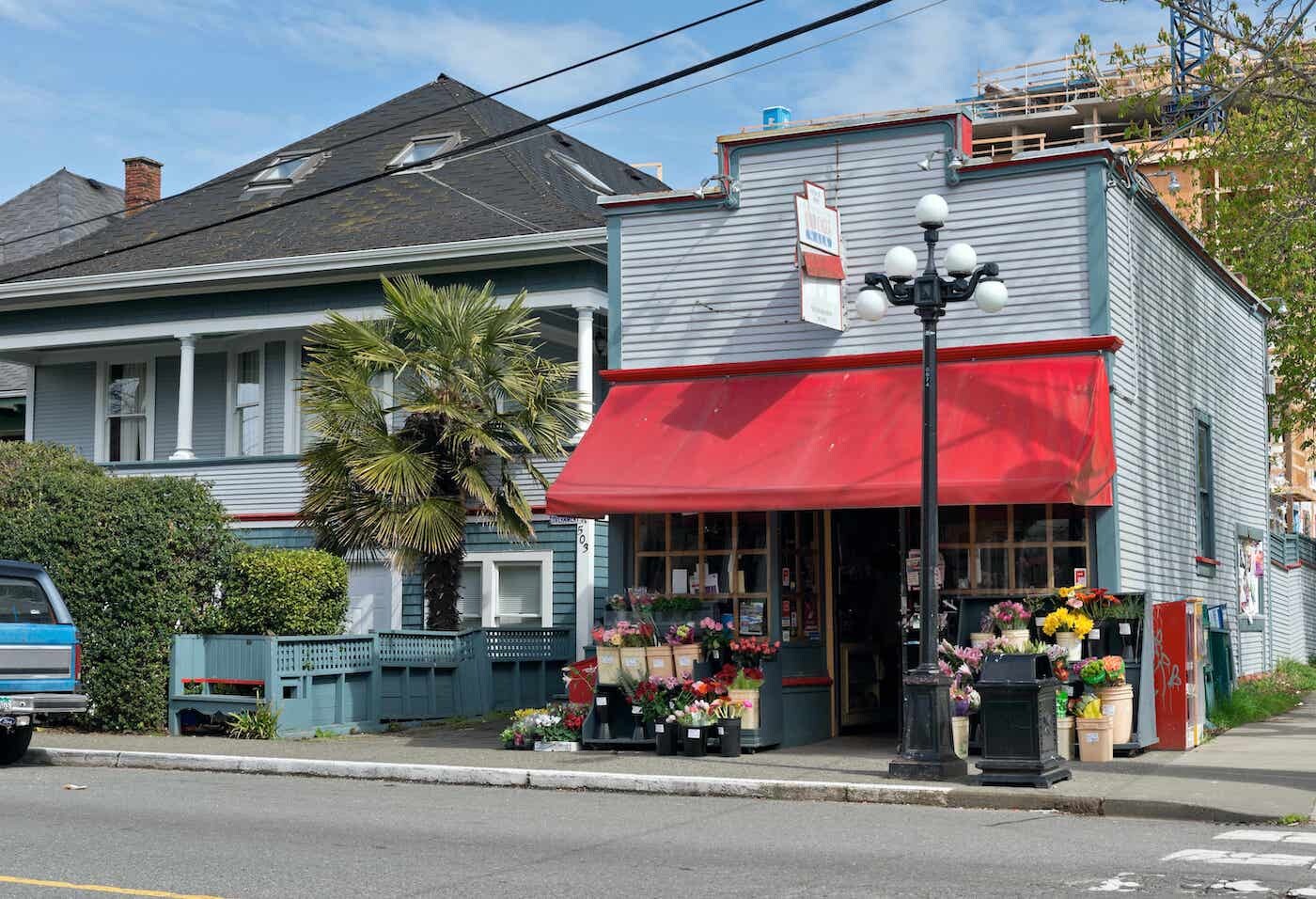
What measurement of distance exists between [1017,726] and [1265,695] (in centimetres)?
944

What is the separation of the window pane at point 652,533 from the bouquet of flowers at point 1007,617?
11.6 ft

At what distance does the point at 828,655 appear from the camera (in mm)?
16438

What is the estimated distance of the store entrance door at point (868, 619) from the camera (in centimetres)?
1680

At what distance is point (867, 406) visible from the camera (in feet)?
50.6

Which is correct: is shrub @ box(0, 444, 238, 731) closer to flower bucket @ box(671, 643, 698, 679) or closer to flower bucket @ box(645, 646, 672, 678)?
flower bucket @ box(645, 646, 672, 678)

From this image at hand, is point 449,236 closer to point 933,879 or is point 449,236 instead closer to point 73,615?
point 73,615

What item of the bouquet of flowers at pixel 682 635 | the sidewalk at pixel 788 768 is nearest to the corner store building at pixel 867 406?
the bouquet of flowers at pixel 682 635

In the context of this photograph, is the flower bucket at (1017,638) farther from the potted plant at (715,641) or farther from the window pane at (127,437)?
the window pane at (127,437)

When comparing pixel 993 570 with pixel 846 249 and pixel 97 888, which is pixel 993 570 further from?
pixel 97 888

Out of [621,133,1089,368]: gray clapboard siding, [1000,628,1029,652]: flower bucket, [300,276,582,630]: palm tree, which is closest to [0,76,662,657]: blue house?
[300,276,582,630]: palm tree

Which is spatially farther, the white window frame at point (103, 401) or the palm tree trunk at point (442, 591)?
the white window frame at point (103, 401)

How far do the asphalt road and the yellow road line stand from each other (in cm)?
2

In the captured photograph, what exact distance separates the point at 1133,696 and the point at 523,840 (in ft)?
23.1

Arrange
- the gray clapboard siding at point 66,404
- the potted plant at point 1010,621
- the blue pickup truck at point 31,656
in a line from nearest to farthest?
the potted plant at point 1010,621 → the blue pickup truck at point 31,656 → the gray clapboard siding at point 66,404
